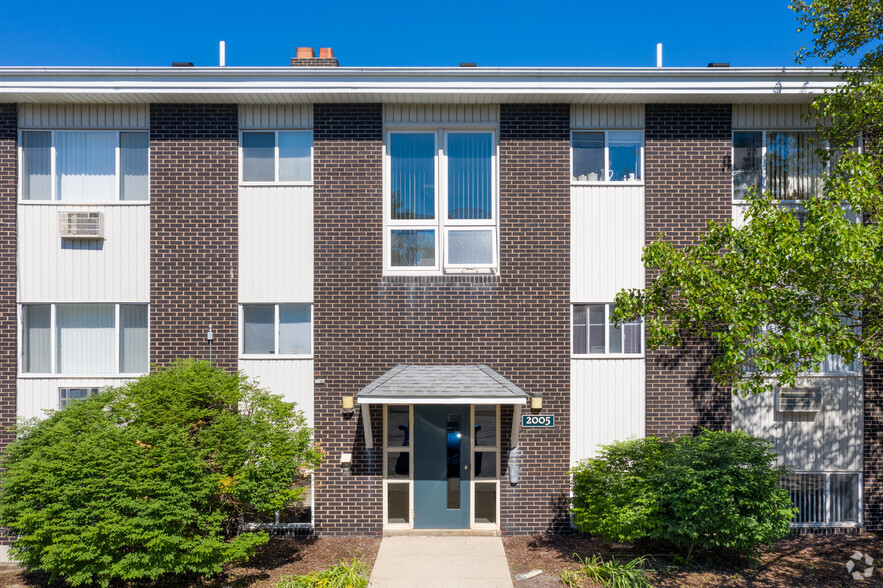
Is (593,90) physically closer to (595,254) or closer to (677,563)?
(595,254)

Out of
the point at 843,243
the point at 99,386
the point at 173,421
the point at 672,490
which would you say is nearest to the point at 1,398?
the point at 99,386

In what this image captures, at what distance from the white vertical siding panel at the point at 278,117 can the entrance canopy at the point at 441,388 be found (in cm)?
461

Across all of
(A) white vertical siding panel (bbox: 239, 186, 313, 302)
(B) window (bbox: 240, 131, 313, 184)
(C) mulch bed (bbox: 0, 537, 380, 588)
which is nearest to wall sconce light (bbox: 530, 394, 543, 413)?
(C) mulch bed (bbox: 0, 537, 380, 588)

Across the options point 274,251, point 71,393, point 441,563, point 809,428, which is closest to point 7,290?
point 71,393

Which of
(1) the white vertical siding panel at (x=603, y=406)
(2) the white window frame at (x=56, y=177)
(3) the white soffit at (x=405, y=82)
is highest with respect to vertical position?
(3) the white soffit at (x=405, y=82)

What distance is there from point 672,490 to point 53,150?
37.5 feet

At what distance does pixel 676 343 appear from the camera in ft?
27.0

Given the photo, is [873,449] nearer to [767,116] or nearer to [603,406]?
[603,406]

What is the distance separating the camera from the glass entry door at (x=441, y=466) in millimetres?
9727

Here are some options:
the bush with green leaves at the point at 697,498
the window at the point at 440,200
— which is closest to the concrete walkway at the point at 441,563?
the bush with green leaves at the point at 697,498

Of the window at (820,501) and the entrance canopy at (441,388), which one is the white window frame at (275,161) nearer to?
the entrance canopy at (441,388)

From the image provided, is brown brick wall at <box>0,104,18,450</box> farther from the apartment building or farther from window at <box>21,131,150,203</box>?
window at <box>21,131,150,203</box>

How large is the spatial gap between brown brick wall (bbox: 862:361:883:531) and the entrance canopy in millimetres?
6175

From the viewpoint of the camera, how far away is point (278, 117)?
32.1 feet
